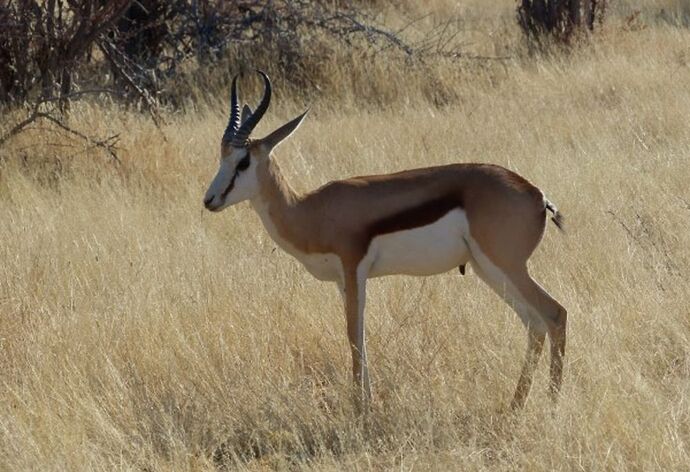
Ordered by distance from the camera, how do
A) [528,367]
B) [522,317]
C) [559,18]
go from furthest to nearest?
[559,18] → [522,317] → [528,367]

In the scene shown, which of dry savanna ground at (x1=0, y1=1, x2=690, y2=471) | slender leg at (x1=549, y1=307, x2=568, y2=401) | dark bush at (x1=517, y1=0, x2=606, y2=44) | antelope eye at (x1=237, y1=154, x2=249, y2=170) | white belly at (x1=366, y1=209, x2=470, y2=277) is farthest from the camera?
dark bush at (x1=517, y1=0, x2=606, y2=44)

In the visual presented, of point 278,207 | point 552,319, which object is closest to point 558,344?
point 552,319

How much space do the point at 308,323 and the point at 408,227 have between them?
1.05 metres

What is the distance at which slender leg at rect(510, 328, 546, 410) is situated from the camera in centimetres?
488

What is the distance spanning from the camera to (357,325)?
5.03 meters

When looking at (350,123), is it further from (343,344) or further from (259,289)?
(343,344)

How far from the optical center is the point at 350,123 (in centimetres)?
1041

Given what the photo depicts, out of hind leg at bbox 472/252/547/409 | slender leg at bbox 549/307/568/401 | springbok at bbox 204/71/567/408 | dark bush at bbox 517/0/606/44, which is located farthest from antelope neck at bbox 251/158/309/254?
dark bush at bbox 517/0/606/44

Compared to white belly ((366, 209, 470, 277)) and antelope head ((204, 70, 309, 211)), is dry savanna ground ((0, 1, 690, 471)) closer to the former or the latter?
white belly ((366, 209, 470, 277))

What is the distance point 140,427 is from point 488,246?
1438 mm

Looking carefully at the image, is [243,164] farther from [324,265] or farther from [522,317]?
[522,317]

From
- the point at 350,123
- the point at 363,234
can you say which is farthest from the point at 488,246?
the point at 350,123

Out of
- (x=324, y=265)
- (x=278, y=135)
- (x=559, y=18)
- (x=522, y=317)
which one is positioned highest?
(x=278, y=135)

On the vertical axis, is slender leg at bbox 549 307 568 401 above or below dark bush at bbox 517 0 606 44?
above
